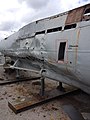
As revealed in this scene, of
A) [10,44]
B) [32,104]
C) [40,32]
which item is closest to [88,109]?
[32,104]

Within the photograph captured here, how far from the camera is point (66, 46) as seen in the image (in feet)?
9.46

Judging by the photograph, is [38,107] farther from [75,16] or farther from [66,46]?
[75,16]

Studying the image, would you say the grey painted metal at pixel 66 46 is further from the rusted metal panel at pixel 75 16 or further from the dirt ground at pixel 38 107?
the dirt ground at pixel 38 107

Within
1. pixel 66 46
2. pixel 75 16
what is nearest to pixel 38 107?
pixel 66 46

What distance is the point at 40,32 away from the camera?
3908 millimetres

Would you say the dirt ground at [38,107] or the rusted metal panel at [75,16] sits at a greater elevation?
the rusted metal panel at [75,16]

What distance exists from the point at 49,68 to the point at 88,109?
1.33 metres

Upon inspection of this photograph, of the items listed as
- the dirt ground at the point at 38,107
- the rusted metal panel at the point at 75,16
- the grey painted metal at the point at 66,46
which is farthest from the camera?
the dirt ground at the point at 38,107

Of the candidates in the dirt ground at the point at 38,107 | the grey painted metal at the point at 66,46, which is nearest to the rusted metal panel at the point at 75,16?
the grey painted metal at the point at 66,46

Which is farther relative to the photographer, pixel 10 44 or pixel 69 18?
pixel 10 44

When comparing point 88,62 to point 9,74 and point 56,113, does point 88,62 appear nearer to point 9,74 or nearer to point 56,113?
point 56,113

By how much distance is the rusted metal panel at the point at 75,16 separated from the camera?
2821mm

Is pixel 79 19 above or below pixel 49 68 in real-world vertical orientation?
above

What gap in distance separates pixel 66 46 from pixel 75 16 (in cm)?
62
